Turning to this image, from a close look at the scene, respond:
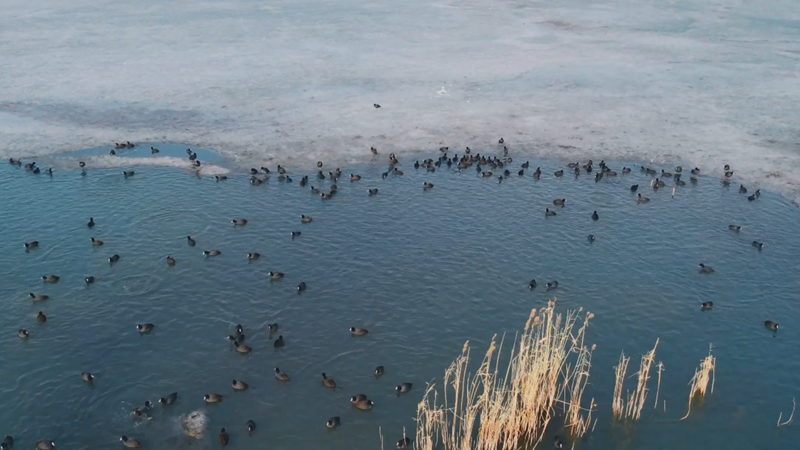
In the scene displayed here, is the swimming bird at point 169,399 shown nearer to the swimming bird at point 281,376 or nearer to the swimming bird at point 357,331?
the swimming bird at point 281,376

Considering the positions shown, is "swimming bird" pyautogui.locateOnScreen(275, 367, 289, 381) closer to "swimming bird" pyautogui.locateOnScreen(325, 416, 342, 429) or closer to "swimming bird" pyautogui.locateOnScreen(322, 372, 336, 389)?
"swimming bird" pyautogui.locateOnScreen(322, 372, 336, 389)

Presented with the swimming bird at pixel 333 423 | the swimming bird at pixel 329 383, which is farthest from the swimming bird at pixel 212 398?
the swimming bird at pixel 333 423

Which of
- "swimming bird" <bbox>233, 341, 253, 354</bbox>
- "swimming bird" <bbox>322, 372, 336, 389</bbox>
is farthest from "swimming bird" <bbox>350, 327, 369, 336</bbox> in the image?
"swimming bird" <bbox>233, 341, 253, 354</bbox>

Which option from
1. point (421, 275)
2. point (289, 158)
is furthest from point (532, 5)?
point (421, 275)

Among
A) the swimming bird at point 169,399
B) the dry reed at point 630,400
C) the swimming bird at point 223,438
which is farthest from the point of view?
the swimming bird at point 169,399

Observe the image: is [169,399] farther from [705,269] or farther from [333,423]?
[705,269]

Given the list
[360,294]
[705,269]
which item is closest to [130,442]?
[360,294]

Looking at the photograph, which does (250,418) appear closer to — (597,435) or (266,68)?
(597,435)
